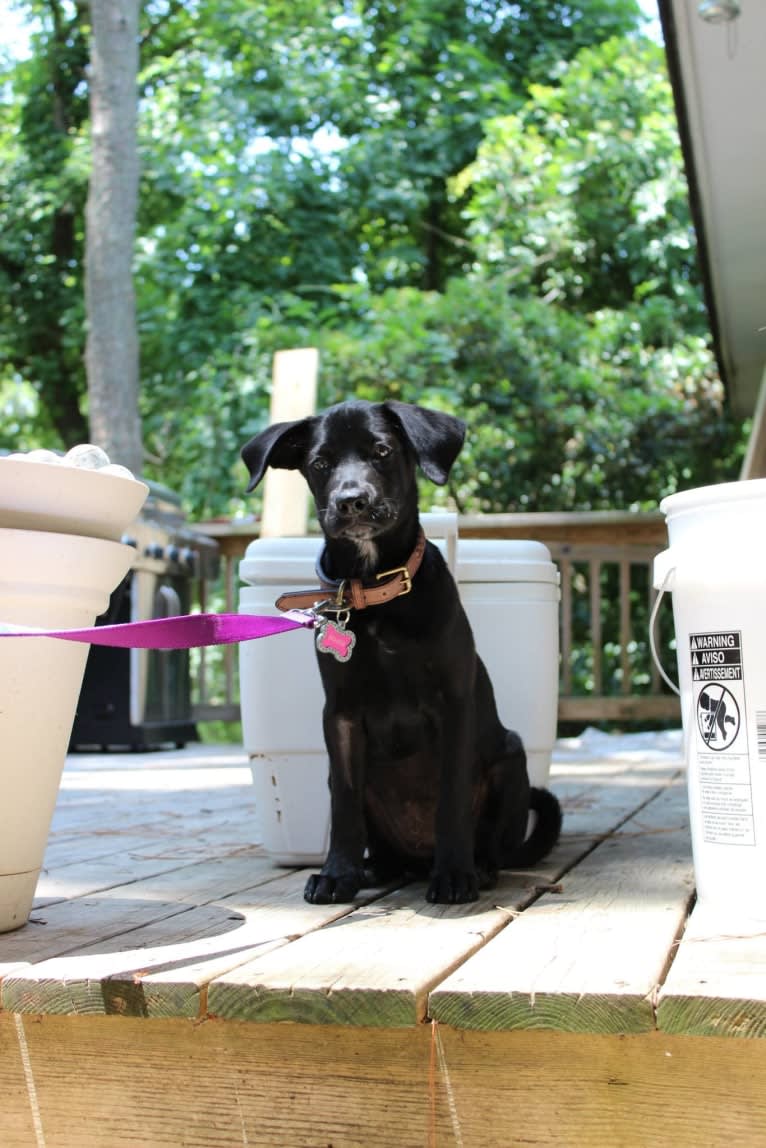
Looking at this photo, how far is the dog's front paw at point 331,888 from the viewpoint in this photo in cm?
206

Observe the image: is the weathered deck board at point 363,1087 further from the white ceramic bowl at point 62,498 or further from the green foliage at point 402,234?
the green foliage at point 402,234

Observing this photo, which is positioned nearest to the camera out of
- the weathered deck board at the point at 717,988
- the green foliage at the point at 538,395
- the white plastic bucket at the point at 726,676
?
the weathered deck board at the point at 717,988

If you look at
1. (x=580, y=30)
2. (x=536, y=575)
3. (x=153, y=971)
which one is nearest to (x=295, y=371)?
(x=536, y=575)

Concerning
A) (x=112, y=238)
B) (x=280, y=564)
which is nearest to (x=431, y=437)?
(x=280, y=564)

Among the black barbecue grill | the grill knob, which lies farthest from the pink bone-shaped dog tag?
the grill knob

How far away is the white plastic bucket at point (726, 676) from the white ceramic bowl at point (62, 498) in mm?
846

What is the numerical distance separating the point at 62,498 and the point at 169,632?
25 centimetres

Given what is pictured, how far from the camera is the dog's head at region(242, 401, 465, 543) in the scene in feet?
6.99

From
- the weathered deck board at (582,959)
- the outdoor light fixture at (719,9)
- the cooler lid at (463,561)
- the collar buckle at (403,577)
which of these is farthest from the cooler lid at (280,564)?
the outdoor light fixture at (719,9)

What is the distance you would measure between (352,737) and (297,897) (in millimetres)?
301

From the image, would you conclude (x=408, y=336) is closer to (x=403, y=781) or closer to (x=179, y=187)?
(x=179, y=187)

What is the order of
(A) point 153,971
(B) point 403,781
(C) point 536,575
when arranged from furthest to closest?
(C) point 536,575 → (B) point 403,781 → (A) point 153,971

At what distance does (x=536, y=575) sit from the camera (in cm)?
274

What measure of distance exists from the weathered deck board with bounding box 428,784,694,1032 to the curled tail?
114 mm
